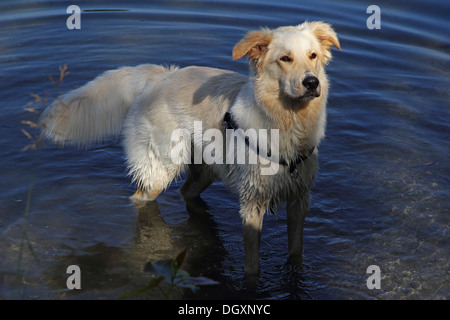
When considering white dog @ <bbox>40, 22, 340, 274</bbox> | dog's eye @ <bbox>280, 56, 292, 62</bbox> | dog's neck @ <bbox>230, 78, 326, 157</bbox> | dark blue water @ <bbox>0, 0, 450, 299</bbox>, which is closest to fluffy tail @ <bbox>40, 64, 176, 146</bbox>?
white dog @ <bbox>40, 22, 340, 274</bbox>

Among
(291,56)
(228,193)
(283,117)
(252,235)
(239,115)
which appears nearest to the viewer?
(291,56)

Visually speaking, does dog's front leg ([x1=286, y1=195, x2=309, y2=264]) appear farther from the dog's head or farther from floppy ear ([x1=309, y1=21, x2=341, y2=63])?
floppy ear ([x1=309, y1=21, x2=341, y2=63])

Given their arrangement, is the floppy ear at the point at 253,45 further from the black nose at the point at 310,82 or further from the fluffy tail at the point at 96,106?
the fluffy tail at the point at 96,106

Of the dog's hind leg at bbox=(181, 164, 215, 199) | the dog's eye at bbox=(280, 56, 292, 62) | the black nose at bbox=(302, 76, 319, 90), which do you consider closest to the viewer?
the black nose at bbox=(302, 76, 319, 90)

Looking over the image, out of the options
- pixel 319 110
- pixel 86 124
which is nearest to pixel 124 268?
pixel 86 124

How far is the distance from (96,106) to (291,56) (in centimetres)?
218

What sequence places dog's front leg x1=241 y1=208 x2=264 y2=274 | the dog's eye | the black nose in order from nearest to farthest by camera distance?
the black nose
the dog's eye
dog's front leg x1=241 y1=208 x2=264 y2=274

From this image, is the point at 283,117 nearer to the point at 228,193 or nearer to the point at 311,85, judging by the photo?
the point at 311,85

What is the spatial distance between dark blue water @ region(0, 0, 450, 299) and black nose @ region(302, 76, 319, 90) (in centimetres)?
172

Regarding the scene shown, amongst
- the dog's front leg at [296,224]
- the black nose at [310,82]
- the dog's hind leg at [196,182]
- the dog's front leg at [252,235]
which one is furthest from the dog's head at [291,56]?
the dog's hind leg at [196,182]

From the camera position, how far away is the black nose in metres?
4.09

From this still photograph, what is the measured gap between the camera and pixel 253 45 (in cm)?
431

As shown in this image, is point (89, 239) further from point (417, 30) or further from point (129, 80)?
point (417, 30)

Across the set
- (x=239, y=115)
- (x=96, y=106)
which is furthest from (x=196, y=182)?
(x=239, y=115)
